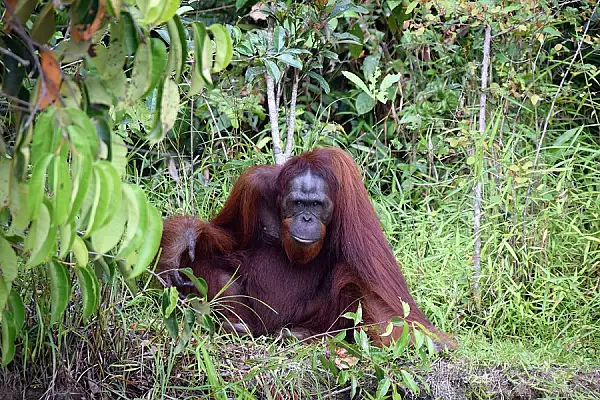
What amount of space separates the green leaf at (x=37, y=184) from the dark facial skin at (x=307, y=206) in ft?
6.64

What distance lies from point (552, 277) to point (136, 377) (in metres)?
1.93

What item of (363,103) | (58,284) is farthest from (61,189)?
(363,103)

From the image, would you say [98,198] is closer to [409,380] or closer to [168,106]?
[168,106]

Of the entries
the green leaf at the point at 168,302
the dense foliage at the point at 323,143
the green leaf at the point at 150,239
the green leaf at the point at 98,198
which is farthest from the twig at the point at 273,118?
the green leaf at the point at 98,198

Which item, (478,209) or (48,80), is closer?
(48,80)

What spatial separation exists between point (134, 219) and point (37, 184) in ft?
0.65

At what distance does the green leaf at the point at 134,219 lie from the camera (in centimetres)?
168

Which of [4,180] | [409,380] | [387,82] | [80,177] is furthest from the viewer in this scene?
[387,82]

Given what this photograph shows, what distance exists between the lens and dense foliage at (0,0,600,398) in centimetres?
181

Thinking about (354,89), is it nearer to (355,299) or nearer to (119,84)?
(355,299)

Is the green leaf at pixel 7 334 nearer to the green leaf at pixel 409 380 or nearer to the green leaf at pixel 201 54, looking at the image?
the green leaf at pixel 201 54

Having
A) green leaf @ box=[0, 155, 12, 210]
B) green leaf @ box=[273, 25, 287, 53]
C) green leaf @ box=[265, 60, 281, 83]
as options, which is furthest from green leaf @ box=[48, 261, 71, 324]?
green leaf @ box=[273, 25, 287, 53]

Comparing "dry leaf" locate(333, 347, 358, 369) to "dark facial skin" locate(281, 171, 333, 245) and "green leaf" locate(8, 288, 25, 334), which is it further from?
"green leaf" locate(8, 288, 25, 334)

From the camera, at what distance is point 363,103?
5113 millimetres
